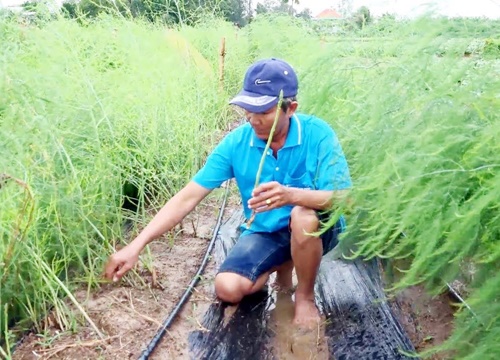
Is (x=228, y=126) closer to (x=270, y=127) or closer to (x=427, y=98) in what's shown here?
(x=270, y=127)

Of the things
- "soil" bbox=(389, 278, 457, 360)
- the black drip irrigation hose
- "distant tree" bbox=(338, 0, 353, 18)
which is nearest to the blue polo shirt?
the black drip irrigation hose

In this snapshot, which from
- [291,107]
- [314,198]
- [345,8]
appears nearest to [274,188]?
[314,198]

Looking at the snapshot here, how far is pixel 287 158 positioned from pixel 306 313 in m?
0.72

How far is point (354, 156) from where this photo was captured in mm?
2777

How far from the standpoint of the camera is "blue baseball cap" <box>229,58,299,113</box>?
8.05ft

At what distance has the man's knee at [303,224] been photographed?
2498 mm

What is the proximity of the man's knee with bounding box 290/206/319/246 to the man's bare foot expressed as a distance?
0.35 m

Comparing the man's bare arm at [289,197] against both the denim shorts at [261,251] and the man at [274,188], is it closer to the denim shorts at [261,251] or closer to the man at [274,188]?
the man at [274,188]

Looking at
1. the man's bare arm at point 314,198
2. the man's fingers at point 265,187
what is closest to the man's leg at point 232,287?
the man's bare arm at point 314,198

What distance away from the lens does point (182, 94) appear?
469cm

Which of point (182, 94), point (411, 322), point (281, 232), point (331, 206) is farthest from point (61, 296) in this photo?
point (182, 94)

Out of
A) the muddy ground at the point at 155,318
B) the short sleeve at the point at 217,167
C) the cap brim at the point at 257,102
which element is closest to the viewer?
the muddy ground at the point at 155,318

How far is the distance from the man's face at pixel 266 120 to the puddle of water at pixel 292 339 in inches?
34.2

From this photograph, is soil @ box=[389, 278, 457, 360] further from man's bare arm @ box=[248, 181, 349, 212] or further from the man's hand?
the man's hand
